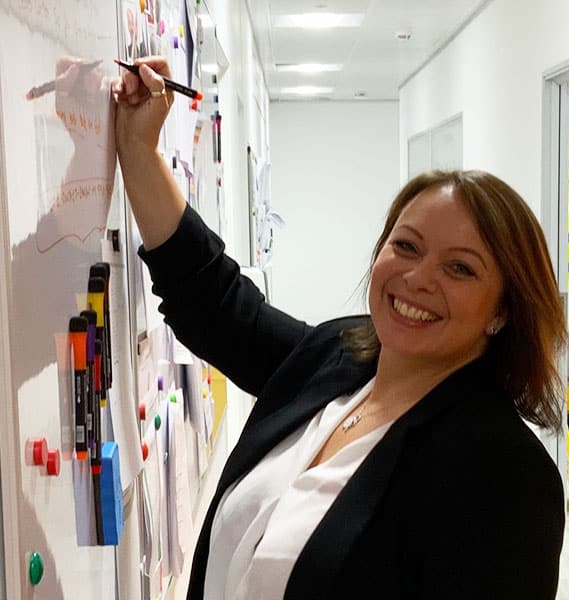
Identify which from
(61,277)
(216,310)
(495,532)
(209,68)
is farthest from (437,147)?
(61,277)

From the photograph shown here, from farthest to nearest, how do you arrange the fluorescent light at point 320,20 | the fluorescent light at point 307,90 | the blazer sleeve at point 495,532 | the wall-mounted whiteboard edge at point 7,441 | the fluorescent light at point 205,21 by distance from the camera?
the fluorescent light at point 307,90, the fluorescent light at point 320,20, the fluorescent light at point 205,21, the blazer sleeve at point 495,532, the wall-mounted whiteboard edge at point 7,441

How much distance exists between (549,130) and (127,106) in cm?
315

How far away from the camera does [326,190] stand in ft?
31.7

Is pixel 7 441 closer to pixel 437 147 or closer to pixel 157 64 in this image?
pixel 157 64

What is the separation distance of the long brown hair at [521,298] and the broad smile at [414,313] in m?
0.11

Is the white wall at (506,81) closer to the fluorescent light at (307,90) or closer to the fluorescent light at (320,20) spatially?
the fluorescent light at (320,20)

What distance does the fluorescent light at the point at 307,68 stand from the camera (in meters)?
7.36

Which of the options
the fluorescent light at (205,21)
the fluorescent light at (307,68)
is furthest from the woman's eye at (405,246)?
the fluorescent light at (307,68)

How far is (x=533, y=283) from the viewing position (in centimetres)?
Result: 106

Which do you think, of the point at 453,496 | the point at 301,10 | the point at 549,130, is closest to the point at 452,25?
the point at 301,10

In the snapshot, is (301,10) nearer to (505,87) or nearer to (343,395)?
(505,87)

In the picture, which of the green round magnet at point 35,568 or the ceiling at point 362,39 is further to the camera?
the ceiling at point 362,39

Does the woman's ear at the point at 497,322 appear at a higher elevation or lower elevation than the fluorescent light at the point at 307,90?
lower

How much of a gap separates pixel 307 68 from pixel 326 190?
234 centimetres
